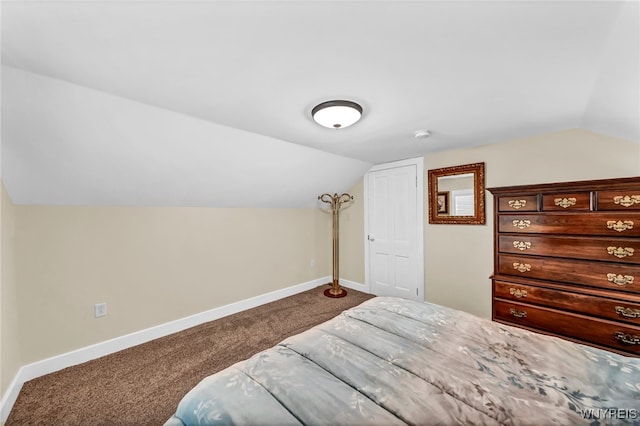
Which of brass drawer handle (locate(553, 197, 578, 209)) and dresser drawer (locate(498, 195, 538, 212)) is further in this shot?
dresser drawer (locate(498, 195, 538, 212))

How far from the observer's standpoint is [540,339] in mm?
1362

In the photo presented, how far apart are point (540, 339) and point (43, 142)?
10.9 feet

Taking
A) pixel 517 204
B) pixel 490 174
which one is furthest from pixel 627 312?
pixel 490 174

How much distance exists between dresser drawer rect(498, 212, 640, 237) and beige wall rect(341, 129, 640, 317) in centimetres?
67

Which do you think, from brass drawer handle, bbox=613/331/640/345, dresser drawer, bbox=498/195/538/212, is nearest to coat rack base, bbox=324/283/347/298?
dresser drawer, bbox=498/195/538/212

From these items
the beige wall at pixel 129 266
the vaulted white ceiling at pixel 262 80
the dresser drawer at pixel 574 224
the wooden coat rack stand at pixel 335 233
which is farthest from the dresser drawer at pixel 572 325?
the beige wall at pixel 129 266

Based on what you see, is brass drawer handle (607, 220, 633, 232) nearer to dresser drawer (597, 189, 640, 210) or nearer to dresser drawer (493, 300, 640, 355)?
dresser drawer (597, 189, 640, 210)

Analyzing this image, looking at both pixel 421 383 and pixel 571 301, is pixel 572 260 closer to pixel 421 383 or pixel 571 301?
pixel 571 301

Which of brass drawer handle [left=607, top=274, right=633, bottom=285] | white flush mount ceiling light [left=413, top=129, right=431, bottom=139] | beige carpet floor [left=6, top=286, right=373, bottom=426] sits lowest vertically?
beige carpet floor [left=6, top=286, right=373, bottom=426]

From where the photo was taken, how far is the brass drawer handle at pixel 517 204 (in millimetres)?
2225

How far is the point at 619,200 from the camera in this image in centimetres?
185

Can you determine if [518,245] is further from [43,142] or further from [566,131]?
[43,142]

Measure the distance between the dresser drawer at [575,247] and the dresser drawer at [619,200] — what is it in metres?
0.23

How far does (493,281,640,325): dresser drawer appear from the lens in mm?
1805
